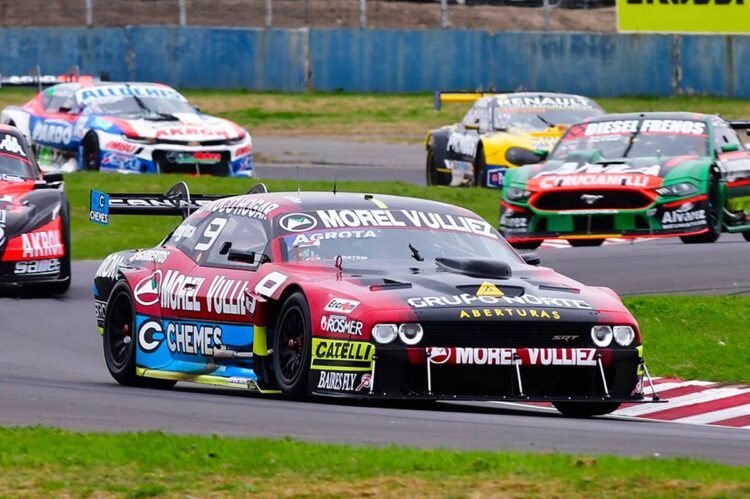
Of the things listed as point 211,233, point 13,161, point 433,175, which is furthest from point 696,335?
point 433,175

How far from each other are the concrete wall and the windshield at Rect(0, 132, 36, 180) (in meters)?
19.9

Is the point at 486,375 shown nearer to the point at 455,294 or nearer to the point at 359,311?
the point at 455,294

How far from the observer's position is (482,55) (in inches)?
1406

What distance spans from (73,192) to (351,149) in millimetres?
11025

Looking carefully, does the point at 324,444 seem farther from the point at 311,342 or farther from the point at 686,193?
the point at 686,193

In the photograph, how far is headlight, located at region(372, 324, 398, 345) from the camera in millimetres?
8578

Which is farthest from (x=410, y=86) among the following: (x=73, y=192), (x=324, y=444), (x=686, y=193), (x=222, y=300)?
(x=324, y=444)

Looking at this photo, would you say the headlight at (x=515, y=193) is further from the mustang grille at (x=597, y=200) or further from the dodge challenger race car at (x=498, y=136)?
the dodge challenger race car at (x=498, y=136)

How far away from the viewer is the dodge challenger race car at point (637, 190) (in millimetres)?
16406

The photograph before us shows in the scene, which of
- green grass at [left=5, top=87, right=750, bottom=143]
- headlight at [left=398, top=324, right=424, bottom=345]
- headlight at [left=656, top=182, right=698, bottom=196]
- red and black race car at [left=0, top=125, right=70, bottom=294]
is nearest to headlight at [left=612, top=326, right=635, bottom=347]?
headlight at [left=398, top=324, right=424, bottom=345]

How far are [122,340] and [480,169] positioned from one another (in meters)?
12.6

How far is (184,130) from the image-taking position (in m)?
24.4

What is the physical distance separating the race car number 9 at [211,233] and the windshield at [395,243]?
61cm

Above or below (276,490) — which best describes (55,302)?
below
